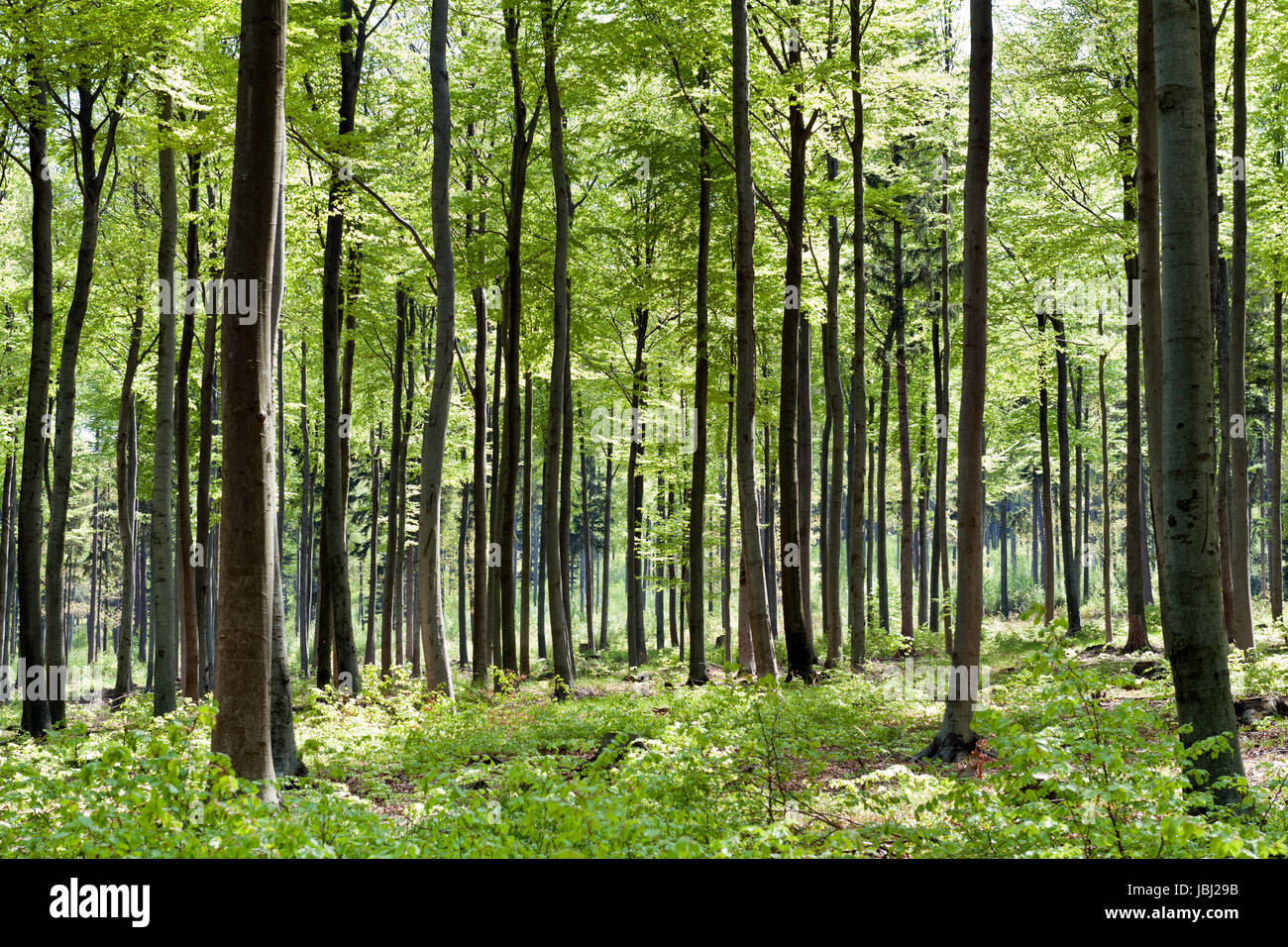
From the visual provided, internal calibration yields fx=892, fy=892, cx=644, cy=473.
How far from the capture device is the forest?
5.20 m

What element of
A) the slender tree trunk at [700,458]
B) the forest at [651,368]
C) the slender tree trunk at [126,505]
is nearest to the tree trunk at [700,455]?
the slender tree trunk at [700,458]

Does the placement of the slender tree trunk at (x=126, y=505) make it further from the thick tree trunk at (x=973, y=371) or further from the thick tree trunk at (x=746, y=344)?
the thick tree trunk at (x=973, y=371)

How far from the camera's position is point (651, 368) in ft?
77.3

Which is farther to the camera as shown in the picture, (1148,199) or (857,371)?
(857,371)

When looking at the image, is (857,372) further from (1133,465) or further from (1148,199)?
(1148,199)

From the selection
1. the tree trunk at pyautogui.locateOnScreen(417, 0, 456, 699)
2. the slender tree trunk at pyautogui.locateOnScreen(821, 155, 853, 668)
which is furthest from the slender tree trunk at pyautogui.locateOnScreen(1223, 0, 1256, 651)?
the tree trunk at pyautogui.locateOnScreen(417, 0, 456, 699)

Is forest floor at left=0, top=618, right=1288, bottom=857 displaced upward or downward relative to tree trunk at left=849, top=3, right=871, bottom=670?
downward

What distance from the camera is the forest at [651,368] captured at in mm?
5195

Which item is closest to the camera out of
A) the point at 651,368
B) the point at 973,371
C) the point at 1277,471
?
the point at 973,371

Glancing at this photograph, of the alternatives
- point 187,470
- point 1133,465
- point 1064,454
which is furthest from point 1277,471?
point 187,470

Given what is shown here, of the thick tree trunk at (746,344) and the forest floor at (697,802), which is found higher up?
the thick tree trunk at (746,344)

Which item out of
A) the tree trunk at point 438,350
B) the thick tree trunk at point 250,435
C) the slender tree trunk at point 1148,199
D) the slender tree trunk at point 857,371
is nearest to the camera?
the thick tree trunk at point 250,435

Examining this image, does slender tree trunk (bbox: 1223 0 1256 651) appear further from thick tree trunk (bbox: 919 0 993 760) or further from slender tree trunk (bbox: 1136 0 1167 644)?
thick tree trunk (bbox: 919 0 993 760)

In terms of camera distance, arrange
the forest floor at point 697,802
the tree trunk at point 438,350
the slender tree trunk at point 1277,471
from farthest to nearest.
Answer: the slender tree trunk at point 1277,471
the tree trunk at point 438,350
the forest floor at point 697,802
